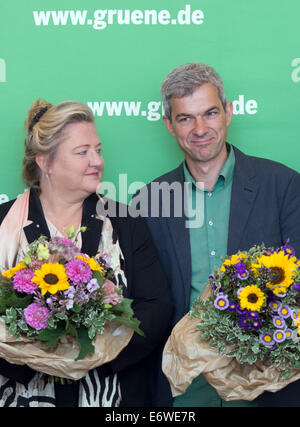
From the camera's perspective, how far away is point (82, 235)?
2.54 meters

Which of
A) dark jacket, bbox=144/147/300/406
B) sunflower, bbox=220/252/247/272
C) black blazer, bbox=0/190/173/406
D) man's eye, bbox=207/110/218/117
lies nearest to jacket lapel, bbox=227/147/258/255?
dark jacket, bbox=144/147/300/406

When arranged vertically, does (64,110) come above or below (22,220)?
above

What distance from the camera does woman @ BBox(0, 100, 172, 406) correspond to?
94.0 inches

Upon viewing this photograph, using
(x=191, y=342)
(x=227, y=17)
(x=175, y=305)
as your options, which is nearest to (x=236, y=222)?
(x=175, y=305)

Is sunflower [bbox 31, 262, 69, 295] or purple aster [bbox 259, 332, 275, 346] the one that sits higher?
sunflower [bbox 31, 262, 69, 295]

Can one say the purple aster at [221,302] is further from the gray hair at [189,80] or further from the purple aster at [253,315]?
the gray hair at [189,80]

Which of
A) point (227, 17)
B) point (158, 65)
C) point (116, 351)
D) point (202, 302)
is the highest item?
point (227, 17)

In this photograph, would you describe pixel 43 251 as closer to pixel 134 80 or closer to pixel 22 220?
pixel 22 220

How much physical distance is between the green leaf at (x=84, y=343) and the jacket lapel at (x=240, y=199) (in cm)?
78

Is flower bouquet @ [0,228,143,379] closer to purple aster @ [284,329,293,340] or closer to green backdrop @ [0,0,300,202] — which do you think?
purple aster @ [284,329,293,340]

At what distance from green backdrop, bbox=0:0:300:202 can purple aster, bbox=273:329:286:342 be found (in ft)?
4.18

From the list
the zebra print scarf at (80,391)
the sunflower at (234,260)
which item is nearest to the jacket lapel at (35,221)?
the zebra print scarf at (80,391)

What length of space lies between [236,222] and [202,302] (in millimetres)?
539

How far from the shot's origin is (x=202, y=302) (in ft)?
7.15
